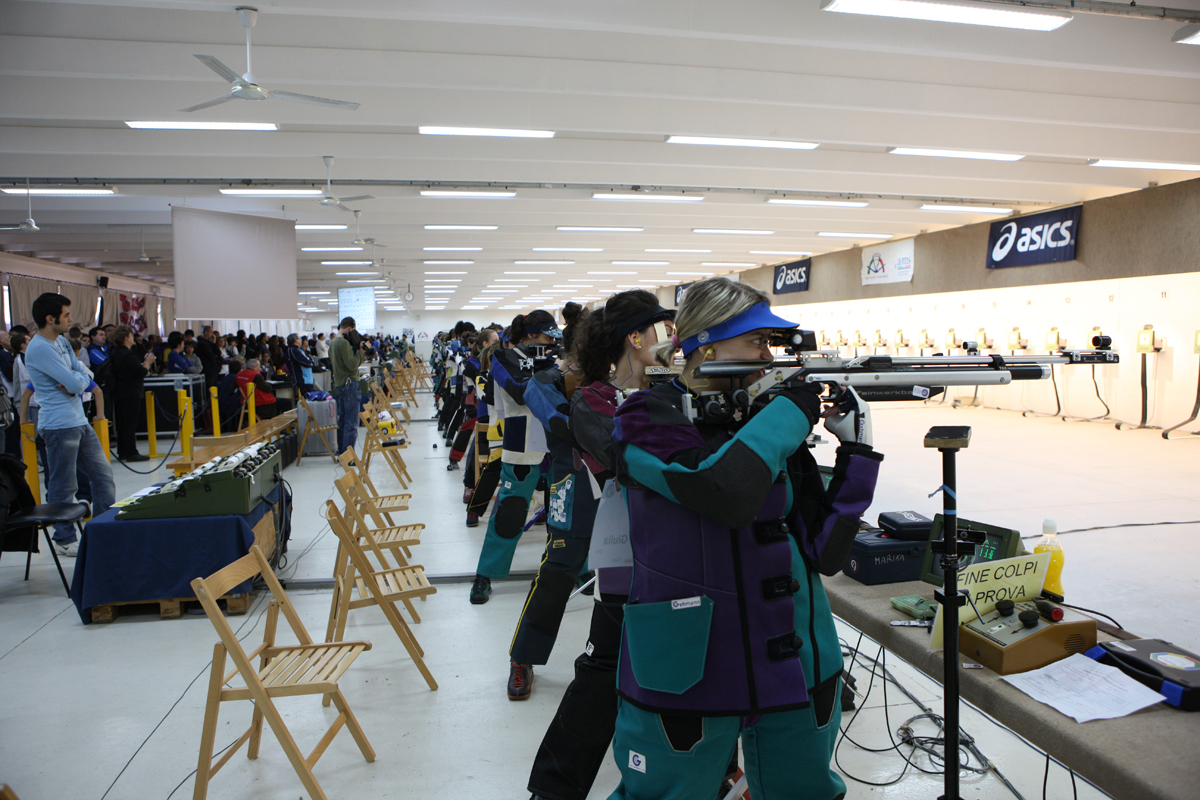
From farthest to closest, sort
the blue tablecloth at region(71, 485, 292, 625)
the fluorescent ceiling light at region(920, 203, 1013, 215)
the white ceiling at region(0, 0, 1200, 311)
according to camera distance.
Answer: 1. the fluorescent ceiling light at region(920, 203, 1013, 215)
2. the white ceiling at region(0, 0, 1200, 311)
3. the blue tablecloth at region(71, 485, 292, 625)

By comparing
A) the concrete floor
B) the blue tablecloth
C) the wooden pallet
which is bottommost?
the concrete floor

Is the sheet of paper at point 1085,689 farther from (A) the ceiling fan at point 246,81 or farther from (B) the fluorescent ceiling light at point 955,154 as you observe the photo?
(B) the fluorescent ceiling light at point 955,154

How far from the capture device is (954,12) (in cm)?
450

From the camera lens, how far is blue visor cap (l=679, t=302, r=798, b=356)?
53.7 inches

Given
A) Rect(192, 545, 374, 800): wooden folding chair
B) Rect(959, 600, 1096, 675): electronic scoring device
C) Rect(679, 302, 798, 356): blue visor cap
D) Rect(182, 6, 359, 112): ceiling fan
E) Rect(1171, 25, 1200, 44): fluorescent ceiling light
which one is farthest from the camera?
Rect(1171, 25, 1200, 44): fluorescent ceiling light

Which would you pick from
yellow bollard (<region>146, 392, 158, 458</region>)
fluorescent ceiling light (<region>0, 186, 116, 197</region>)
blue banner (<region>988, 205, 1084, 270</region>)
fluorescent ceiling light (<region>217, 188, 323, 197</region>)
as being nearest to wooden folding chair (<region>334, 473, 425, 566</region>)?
yellow bollard (<region>146, 392, 158, 458</region>)

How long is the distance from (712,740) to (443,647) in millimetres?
2355

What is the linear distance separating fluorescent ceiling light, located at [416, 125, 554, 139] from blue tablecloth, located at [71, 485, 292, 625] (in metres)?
4.72

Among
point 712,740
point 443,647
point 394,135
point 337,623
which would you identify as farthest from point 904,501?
point 394,135

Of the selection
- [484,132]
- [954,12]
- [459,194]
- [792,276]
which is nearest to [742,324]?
[954,12]

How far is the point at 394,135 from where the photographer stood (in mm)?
8086

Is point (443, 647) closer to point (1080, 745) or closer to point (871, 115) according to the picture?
point (1080, 745)

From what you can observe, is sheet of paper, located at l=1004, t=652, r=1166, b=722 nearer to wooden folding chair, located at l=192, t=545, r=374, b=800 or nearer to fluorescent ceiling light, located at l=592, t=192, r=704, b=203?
wooden folding chair, located at l=192, t=545, r=374, b=800

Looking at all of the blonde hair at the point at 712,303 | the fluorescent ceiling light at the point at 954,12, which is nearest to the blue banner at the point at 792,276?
the fluorescent ceiling light at the point at 954,12
